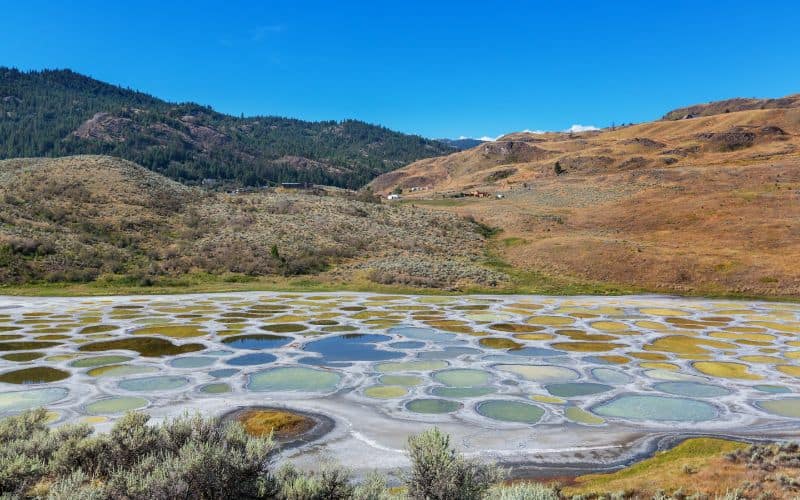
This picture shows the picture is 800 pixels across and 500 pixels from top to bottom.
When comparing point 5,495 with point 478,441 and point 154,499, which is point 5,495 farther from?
point 478,441

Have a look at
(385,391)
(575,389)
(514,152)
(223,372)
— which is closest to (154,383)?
(223,372)

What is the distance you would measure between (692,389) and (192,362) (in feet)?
59.0

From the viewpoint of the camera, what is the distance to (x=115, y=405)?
15.1m

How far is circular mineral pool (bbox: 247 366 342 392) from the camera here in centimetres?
1709

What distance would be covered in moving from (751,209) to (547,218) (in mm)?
23293

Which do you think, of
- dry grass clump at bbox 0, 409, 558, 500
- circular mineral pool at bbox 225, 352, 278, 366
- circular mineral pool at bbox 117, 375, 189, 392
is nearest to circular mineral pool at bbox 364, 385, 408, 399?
circular mineral pool at bbox 225, 352, 278, 366

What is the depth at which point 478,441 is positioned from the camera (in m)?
12.7

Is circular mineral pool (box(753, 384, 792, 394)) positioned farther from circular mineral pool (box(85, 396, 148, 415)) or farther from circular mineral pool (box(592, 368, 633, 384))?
circular mineral pool (box(85, 396, 148, 415))

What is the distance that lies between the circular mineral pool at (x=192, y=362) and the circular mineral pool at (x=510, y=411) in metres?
10.8

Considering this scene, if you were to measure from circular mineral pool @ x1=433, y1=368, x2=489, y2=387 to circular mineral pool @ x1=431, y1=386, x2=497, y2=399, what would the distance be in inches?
17.9

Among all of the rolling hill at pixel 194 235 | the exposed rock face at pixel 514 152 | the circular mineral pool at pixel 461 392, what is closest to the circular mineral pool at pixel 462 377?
the circular mineral pool at pixel 461 392

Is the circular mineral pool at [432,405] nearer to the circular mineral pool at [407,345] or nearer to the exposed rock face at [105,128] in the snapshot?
the circular mineral pool at [407,345]

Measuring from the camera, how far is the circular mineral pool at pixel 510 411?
47.4 ft

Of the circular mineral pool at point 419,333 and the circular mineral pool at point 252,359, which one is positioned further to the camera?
the circular mineral pool at point 419,333
